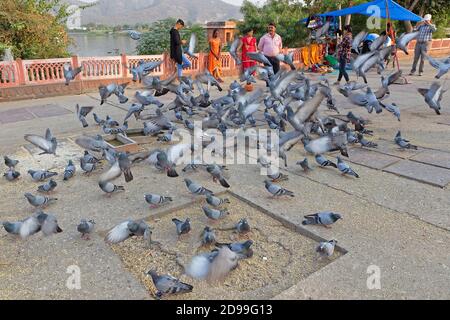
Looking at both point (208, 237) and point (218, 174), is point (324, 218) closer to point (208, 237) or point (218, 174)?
point (208, 237)

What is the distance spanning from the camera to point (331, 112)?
7340mm

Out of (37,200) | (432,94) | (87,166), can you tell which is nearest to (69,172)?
(87,166)

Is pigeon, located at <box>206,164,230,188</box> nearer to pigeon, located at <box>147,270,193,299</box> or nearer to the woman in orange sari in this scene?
pigeon, located at <box>147,270,193,299</box>

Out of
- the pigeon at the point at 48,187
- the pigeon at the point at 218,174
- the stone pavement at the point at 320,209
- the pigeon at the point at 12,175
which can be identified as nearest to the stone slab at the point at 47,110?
the stone pavement at the point at 320,209

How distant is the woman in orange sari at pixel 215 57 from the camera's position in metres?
11.0

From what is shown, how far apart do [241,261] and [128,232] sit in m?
0.91

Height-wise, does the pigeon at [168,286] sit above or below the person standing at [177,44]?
below

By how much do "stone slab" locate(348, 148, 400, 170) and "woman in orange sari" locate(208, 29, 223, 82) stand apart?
6.86 meters

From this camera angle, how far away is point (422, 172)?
4453 millimetres

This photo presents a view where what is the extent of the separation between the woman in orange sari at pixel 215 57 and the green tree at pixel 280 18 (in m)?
6.15

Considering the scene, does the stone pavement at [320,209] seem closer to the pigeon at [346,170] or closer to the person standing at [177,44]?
the pigeon at [346,170]

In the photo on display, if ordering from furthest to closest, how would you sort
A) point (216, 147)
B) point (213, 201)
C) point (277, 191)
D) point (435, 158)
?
point (216, 147)
point (435, 158)
point (277, 191)
point (213, 201)
